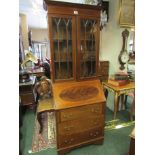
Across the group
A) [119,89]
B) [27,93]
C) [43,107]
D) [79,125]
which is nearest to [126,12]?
[119,89]

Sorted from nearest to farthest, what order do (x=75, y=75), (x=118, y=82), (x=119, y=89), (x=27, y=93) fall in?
(x=75, y=75)
(x=119, y=89)
(x=118, y=82)
(x=27, y=93)

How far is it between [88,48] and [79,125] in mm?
1100

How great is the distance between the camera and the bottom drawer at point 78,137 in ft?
6.18

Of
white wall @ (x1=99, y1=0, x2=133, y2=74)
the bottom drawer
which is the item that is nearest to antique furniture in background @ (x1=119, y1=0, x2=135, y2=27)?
white wall @ (x1=99, y1=0, x2=133, y2=74)

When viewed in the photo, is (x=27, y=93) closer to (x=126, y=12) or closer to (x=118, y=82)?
(x=118, y=82)

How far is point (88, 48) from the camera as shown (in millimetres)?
2053

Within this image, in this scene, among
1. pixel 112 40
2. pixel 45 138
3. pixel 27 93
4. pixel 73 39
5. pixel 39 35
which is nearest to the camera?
pixel 73 39

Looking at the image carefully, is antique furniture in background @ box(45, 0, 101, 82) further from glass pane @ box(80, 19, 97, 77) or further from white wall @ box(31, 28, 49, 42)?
white wall @ box(31, 28, 49, 42)

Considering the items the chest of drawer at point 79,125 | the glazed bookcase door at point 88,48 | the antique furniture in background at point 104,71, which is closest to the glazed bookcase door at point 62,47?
the glazed bookcase door at point 88,48

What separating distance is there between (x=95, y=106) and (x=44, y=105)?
925 mm

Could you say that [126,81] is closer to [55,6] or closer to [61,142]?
[61,142]

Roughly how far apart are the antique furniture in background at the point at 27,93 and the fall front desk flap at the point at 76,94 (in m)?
1.35

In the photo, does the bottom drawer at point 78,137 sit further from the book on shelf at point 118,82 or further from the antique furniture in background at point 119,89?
the book on shelf at point 118,82
